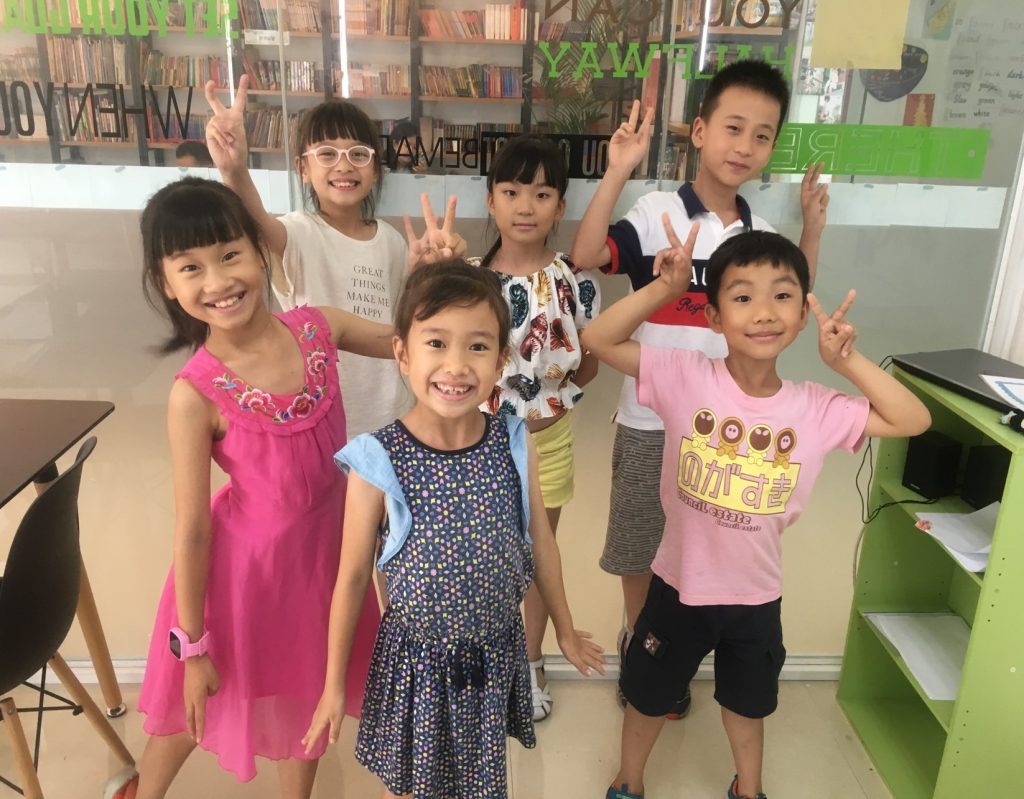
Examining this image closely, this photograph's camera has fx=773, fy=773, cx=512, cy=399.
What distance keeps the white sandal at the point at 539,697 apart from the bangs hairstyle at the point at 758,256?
1.12 m

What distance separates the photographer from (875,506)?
6.33 feet

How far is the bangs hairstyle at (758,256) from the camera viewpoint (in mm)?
1346

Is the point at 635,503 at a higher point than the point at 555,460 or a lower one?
lower

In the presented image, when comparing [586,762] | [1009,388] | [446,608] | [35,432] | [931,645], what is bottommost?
[586,762]

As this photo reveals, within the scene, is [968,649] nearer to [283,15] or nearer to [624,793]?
[624,793]

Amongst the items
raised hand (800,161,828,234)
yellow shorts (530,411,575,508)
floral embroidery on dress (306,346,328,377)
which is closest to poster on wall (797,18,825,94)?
raised hand (800,161,828,234)

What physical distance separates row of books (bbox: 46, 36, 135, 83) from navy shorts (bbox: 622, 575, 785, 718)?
1.62 meters

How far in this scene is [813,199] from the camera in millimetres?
1835

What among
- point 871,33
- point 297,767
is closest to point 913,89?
point 871,33

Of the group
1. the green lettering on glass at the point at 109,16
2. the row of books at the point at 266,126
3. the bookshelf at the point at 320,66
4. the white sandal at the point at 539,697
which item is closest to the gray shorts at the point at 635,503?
the white sandal at the point at 539,697

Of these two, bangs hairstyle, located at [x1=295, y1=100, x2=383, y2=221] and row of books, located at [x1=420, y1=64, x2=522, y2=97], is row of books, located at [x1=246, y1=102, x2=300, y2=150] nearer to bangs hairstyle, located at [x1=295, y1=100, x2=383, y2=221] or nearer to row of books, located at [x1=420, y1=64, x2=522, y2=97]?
bangs hairstyle, located at [x1=295, y1=100, x2=383, y2=221]

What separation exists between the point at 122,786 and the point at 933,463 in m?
1.97

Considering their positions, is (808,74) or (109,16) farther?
(808,74)

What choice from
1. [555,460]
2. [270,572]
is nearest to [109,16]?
[270,572]
